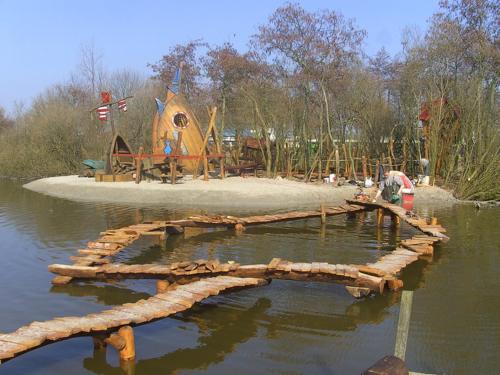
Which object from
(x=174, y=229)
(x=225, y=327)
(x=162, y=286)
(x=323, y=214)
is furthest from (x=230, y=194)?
(x=225, y=327)

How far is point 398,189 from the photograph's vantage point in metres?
12.8

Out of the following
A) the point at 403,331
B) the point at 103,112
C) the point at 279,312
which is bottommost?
the point at 279,312

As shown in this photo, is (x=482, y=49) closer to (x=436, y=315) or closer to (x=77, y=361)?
(x=436, y=315)

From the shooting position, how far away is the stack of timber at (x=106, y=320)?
450cm

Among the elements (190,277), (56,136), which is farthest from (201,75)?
(190,277)

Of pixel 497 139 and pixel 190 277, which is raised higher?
pixel 497 139

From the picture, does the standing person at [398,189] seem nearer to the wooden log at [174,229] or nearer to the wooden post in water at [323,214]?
the wooden post in water at [323,214]

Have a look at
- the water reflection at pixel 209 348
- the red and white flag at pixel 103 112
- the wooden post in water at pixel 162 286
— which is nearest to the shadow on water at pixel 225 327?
the water reflection at pixel 209 348

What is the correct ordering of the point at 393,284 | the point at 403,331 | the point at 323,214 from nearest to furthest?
the point at 403,331
the point at 393,284
the point at 323,214

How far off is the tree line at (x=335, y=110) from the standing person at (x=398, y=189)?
6485 mm

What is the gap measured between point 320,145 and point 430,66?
5.95 meters

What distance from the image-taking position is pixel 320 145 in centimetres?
2216

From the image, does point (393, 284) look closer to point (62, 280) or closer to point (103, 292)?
point (103, 292)

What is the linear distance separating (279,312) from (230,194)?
11544 millimetres
